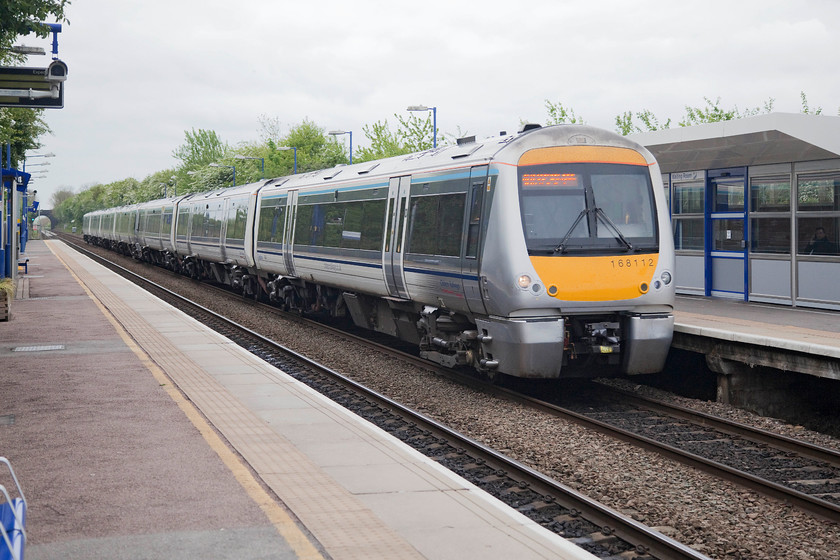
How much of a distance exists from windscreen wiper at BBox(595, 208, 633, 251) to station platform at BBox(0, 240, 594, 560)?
378 centimetres

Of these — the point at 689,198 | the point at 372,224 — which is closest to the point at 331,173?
the point at 372,224

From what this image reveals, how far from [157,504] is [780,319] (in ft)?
31.7

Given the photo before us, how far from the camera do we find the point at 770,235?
14.8 m

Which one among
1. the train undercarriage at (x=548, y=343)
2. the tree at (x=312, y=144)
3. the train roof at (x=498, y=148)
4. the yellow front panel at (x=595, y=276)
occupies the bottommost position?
the train undercarriage at (x=548, y=343)

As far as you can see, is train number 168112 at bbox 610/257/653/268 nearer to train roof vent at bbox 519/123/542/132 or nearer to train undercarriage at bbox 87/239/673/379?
train undercarriage at bbox 87/239/673/379

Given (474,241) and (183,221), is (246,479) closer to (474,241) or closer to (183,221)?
(474,241)

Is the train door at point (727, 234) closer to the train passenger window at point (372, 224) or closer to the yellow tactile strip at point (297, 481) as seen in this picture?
the train passenger window at point (372, 224)

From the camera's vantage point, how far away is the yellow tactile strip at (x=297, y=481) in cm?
527

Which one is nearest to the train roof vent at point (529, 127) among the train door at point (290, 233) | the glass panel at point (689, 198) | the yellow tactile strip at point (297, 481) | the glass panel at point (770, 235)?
the yellow tactile strip at point (297, 481)

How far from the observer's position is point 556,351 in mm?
10211

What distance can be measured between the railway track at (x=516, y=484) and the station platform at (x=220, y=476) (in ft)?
1.93

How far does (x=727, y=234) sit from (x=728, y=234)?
25 millimetres

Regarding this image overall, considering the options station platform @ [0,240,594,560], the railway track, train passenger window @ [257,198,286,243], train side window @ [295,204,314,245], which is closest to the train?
the railway track

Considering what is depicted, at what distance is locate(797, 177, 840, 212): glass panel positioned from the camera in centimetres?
1341
